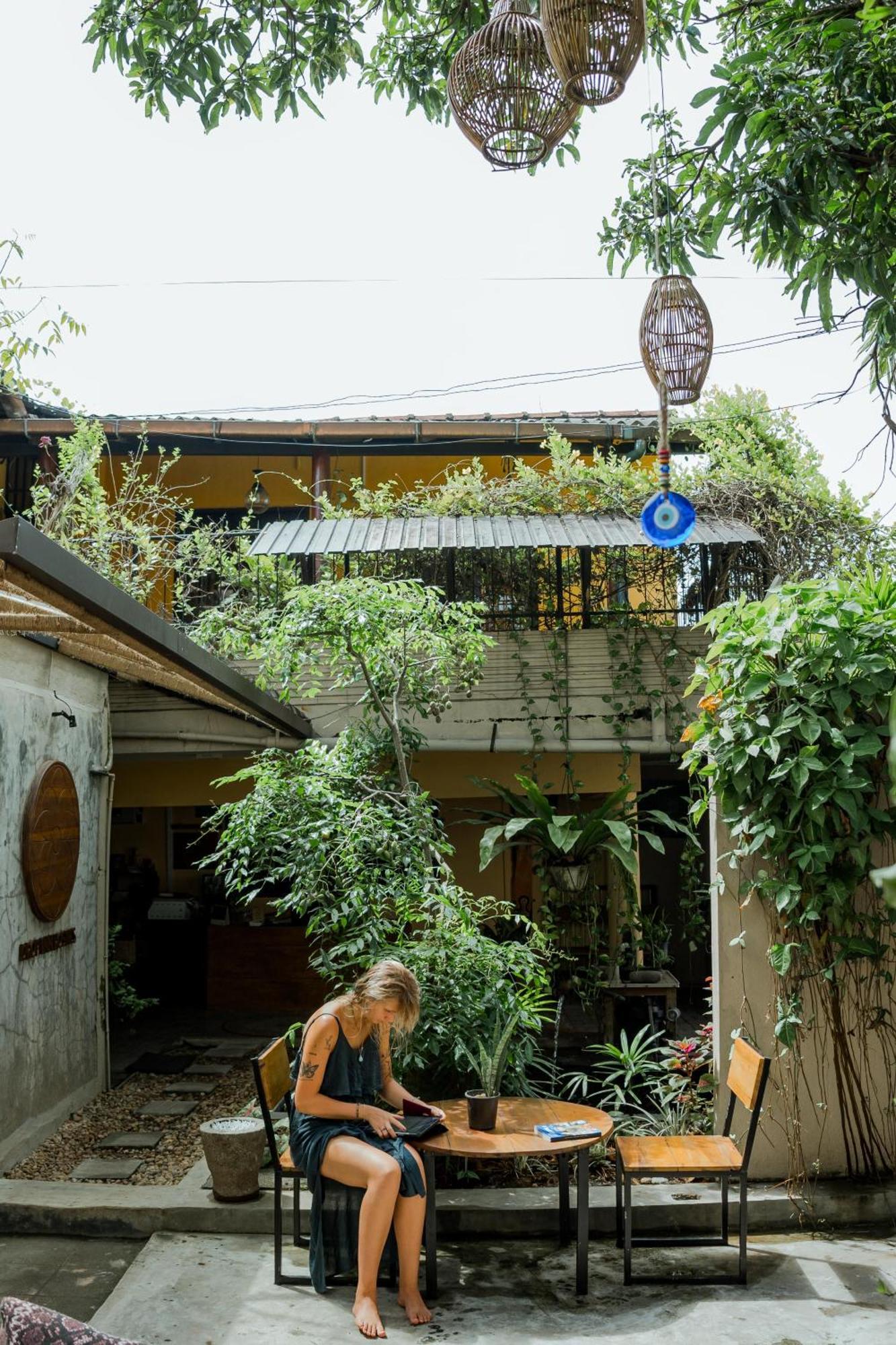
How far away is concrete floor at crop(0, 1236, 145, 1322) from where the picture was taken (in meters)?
4.55

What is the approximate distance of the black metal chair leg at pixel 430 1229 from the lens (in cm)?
452

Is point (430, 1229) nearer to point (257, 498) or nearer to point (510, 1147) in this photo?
point (510, 1147)

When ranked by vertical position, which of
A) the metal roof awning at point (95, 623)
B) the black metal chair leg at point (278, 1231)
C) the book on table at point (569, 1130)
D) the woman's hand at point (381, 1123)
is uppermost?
the metal roof awning at point (95, 623)

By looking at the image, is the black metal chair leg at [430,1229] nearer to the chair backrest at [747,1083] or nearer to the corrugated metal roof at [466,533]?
the chair backrest at [747,1083]

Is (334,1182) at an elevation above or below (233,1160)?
above

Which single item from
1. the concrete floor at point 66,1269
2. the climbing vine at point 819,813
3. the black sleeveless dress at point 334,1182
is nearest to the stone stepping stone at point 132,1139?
the concrete floor at point 66,1269

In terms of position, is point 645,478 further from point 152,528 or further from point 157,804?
point 157,804

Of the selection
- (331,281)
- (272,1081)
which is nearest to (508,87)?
(272,1081)

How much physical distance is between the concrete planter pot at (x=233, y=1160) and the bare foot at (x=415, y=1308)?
1.19 m

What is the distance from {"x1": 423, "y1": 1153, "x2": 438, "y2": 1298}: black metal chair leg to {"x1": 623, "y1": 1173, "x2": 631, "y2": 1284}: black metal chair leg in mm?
746

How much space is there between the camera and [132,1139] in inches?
269

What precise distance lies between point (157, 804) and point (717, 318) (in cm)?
704

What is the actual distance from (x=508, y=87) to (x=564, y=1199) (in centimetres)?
440

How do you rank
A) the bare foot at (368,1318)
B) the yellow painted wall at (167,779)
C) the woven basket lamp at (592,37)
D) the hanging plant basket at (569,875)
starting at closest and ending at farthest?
the woven basket lamp at (592,37) < the bare foot at (368,1318) < the hanging plant basket at (569,875) < the yellow painted wall at (167,779)
